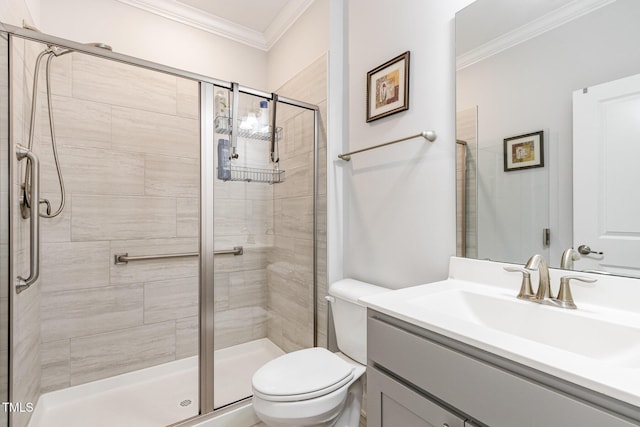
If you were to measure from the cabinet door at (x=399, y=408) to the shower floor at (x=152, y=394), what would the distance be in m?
1.04

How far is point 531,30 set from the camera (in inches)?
42.9

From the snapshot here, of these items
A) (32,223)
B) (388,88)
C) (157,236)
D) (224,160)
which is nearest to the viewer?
(32,223)

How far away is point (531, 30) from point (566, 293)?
0.90 meters

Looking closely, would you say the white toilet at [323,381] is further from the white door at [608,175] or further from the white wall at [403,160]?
the white door at [608,175]

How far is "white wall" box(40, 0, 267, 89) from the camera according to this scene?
1.90 metres

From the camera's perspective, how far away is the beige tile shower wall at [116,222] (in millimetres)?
1797

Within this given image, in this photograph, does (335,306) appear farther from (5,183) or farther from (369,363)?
(5,183)

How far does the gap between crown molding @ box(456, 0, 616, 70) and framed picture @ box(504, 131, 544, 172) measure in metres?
0.35

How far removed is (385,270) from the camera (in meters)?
1.63

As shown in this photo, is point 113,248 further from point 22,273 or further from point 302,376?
point 302,376

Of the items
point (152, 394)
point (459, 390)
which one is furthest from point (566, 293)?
point (152, 394)

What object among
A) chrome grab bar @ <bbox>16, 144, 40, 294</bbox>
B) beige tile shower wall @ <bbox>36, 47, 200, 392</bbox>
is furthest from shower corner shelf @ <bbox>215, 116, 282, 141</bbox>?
chrome grab bar @ <bbox>16, 144, 40, 294</bbox>

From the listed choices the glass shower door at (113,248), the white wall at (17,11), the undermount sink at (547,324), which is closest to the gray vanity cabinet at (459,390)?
the undermount sink at (547,324)

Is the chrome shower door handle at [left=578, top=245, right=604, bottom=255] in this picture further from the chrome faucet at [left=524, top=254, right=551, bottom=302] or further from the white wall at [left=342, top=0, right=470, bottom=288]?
the white wall at [left=342, top=0, right=470, bottom=288]
